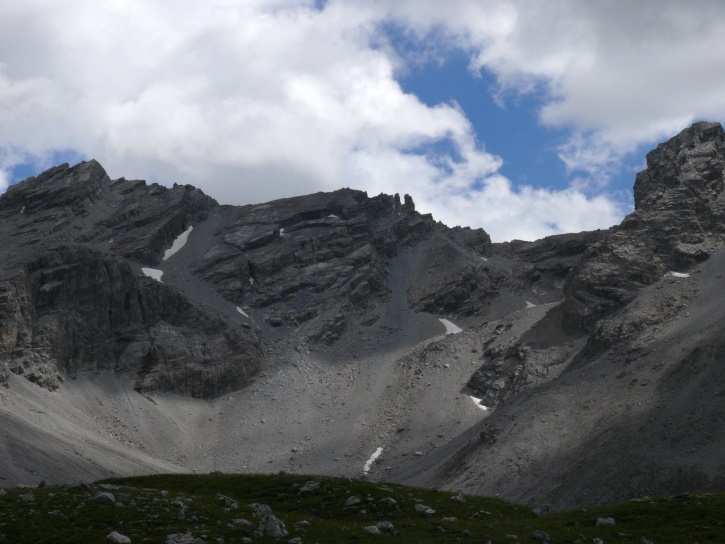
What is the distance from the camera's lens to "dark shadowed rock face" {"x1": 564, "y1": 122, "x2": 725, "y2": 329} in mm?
134250

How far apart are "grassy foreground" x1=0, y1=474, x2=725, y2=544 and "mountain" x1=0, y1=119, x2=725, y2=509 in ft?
108

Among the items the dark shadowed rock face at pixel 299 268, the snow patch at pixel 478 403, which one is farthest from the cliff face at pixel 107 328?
the snow patch at pixel 478 403

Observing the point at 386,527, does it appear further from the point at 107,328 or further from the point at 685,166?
the point at 685,166

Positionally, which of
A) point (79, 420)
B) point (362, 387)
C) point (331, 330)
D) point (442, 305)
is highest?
point (442, 305)

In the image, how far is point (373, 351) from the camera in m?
156

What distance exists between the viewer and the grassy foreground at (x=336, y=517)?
1294 inches

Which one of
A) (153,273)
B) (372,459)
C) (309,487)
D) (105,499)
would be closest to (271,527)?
(105,499)

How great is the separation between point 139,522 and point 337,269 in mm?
151398

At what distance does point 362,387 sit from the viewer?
466ft

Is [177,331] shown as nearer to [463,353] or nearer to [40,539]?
[463,353]

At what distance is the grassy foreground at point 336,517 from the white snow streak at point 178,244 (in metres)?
145

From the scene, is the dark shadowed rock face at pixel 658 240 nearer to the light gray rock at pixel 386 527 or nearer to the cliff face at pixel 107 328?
the cliff face at pixel 107 328

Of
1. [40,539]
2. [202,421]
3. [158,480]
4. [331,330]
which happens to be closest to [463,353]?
[331,330]

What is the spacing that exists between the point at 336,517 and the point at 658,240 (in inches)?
4404
